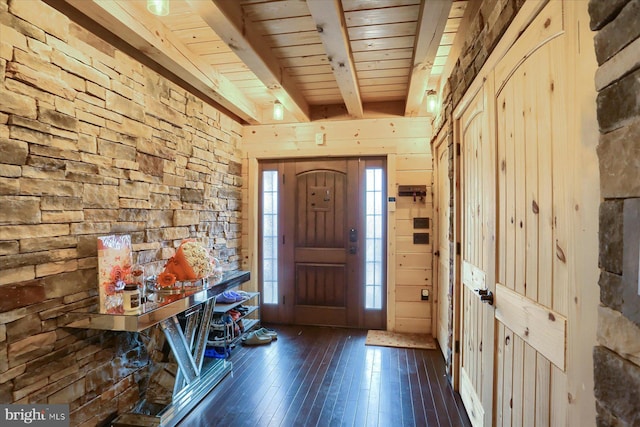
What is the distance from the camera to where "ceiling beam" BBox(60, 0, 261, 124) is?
185 centimetres

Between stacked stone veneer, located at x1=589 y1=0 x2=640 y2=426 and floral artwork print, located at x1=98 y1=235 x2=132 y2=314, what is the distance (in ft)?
6.69

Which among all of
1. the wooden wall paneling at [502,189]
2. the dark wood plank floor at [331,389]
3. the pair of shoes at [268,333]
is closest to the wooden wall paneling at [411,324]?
the dark wood plank floor at [331,389]

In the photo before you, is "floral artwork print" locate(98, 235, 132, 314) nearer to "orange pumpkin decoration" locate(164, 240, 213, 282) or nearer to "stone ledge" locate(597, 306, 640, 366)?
"orange pumpkin decoration" locate(164, 240, 213, 282)

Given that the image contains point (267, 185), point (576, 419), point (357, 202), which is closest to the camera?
point (576, 419)

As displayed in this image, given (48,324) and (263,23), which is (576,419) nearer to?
(48,324)

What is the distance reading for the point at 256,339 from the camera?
3383mm

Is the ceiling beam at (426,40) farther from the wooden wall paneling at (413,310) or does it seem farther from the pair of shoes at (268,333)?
the pair of shoes at (268,333)

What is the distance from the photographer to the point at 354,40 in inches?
94.5

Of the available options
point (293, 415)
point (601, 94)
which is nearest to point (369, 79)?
point (601, 94)

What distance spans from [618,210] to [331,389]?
2.29 meters

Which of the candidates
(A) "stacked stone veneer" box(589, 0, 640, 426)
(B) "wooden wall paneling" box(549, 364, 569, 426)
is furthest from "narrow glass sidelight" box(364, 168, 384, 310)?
(A) "stacked stone veneer" box(589, 0, 640, 426)

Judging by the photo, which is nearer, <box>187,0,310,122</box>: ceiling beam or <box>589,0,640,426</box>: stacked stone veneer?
<box>589,0,640,426</box>: stacked stone veneer

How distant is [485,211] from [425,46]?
121cm

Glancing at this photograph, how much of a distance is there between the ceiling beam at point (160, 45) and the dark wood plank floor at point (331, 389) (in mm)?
2490
